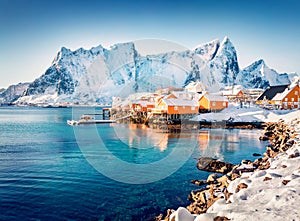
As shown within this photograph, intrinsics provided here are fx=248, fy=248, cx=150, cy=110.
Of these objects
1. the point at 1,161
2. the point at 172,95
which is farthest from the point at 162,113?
the point at 1,161

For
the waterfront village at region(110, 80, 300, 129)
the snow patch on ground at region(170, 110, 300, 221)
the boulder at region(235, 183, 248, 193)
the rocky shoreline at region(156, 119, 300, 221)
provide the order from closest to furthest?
the snow patch on ground at region(170, 110, 300, 221) < the rocky shoreline at region(156, 119, 300, 221) < the boulder at region(235, 183, 248, 193) < the waterfront village at region(110, 80, 300, 129)

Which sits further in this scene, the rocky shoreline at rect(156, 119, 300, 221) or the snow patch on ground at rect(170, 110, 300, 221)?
the rocky shoreline at rect(156, 119, 300, 221)

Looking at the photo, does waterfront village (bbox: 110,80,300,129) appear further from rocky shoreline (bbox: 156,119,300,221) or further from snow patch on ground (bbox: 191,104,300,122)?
rocky shoreline (bbox: 156,119,300,221)

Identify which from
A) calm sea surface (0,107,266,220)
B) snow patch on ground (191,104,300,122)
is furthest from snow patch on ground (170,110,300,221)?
snow patch on ground (191,104,300,122)

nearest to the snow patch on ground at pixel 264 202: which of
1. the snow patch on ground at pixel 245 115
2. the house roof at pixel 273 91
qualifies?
the snow patch on ground at pixel 245 115

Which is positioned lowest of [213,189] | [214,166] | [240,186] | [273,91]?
[214,166]

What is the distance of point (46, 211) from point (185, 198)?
608cm

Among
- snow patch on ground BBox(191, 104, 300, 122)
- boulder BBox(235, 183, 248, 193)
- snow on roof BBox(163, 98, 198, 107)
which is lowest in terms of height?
boulder BBox(235, 183, 248, 193)

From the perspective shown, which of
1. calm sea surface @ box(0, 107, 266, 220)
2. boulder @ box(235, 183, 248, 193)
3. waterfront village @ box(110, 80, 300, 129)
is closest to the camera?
boulder @ box(235, 183, 248, 193)

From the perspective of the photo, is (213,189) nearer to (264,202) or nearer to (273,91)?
(264,202)

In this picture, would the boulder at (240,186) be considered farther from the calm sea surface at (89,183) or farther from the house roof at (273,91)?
the house roof at (273,91)

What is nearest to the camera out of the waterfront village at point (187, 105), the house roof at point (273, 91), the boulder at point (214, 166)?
the boulder at point (214, 166)

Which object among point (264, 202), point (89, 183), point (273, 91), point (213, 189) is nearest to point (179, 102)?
point (273, 91)

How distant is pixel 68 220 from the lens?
31.3ft
